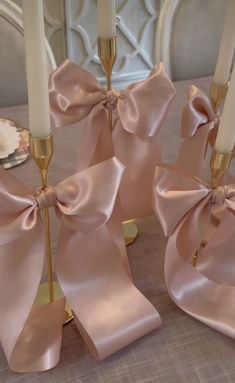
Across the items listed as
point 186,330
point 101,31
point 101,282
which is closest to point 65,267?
point 101,282

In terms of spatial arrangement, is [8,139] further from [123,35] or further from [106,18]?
[123,35]

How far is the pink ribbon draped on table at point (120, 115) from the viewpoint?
1.87 ft

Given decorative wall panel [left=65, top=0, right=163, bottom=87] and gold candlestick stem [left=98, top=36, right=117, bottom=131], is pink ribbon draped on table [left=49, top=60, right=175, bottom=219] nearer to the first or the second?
gold candlestick stem [left=98, top=36, right=117, bottom=131]

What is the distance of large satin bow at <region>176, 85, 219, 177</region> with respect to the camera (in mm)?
584

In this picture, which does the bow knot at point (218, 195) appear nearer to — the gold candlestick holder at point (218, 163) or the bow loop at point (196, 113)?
the gold candlestick holder at point (218, 163)

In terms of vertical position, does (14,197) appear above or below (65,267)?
above

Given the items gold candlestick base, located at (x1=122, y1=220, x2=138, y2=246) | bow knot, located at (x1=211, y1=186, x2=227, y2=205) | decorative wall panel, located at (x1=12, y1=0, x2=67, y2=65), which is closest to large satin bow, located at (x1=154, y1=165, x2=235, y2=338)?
bow knot, located at (x1=211, y1=186, x2=227, y2=205)

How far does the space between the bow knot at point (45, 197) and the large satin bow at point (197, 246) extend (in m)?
0.12

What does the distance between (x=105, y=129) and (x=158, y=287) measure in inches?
9.2

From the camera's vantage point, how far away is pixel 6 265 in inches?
18.7

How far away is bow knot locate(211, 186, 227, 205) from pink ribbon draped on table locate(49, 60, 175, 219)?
135 millimetres

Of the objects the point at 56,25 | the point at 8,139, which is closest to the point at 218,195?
the point at 8,139

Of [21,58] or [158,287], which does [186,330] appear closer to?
[158,287]

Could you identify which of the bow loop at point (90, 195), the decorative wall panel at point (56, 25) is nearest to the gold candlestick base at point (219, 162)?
the bow loop at point (90, 195)
